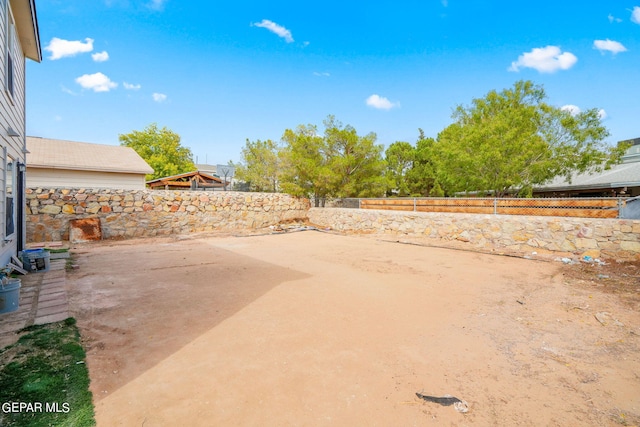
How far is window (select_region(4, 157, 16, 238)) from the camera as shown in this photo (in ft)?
16.7

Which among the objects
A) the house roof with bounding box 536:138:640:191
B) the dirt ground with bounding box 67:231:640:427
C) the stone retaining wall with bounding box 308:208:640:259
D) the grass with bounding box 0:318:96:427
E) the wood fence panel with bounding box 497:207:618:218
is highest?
the house roof with bounding box 536:138:640:191

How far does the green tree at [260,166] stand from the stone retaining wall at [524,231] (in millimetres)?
11984

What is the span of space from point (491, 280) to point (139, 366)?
569cm

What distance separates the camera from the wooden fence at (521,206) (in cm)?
741

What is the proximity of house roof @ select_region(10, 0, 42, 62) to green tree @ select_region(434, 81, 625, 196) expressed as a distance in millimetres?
13642

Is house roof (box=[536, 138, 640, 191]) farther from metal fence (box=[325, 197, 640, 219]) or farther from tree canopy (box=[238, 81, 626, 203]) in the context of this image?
metal fence (box=[325, 197, 640, 219])

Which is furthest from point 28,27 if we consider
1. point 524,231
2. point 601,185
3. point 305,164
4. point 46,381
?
point 601,185

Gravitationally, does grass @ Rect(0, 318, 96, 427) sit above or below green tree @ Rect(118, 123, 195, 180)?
below

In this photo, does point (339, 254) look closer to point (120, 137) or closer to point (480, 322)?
point (480, 322)

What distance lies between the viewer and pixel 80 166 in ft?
44.1

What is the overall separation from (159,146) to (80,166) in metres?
15.8

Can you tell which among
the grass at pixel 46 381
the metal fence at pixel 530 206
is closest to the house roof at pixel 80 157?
the metal fence at pixel 530 206

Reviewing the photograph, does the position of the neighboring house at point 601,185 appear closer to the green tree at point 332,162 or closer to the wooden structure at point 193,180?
the green tree at point 332,162

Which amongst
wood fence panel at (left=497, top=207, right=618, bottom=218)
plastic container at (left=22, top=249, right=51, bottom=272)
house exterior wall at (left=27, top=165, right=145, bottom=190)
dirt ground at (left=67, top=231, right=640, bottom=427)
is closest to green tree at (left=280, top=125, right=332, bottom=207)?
house exterior wall at (left=27, top=165, right=145, bottom=190)
